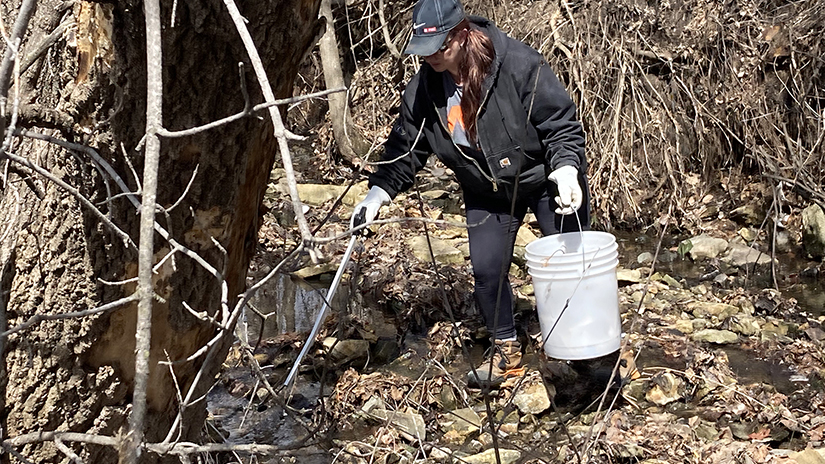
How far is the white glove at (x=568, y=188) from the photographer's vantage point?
3.34 m

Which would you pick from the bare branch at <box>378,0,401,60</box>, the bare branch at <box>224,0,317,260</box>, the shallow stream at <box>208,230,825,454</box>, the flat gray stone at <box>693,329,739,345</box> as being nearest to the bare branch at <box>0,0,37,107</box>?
the bare branch at <box>224,0,317,260</box>

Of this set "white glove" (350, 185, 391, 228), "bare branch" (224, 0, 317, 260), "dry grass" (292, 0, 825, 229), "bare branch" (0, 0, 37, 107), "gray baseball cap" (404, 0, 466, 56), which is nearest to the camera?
"bare branch" (224, 0, 317, 260)

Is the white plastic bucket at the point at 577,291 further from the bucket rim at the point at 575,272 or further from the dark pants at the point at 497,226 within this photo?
the dark pants at the point at 497,226

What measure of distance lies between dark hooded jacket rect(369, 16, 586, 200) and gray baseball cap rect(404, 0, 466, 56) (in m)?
0.24

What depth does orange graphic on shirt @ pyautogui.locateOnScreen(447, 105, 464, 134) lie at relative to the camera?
3602mm

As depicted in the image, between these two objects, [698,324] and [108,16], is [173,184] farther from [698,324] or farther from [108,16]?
[698,324]

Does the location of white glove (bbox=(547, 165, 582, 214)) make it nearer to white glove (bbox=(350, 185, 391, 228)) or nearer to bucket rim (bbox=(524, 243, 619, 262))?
bucket rim (bbox=(524, 243, 619, 262))

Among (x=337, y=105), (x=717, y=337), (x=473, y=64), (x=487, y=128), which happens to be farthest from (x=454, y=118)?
(x=337, y=105)

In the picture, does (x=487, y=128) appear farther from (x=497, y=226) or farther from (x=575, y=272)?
(x=575, y=272)

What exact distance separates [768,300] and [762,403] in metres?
1.47

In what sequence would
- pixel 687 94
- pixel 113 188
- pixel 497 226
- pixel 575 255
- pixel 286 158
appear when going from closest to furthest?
pixel 286 158 → pixel 113 188 → pixel 575 255 → pixel 497 226 → pixel 687 94

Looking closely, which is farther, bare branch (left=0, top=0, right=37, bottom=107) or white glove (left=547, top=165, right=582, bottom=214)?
white glove (left=547, top=165, right=582, bottom=214)

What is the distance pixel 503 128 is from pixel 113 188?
192 centimetres

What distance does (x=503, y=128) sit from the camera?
139 inches
